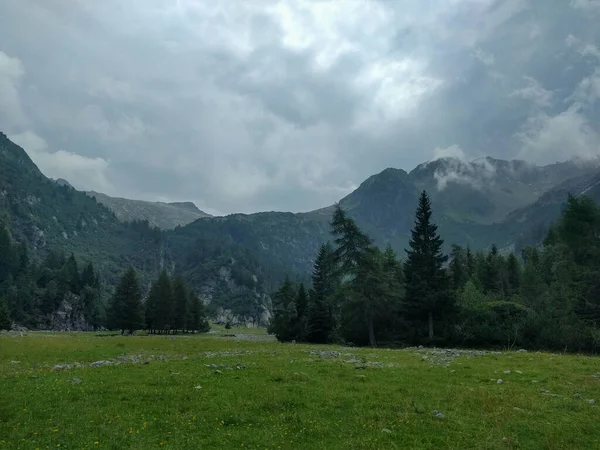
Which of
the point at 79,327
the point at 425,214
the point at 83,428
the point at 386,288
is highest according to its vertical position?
the point at 425,214

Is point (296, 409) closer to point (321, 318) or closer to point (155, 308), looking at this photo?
point (321, 318)

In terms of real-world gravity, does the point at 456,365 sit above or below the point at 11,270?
below

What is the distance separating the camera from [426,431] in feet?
42.3

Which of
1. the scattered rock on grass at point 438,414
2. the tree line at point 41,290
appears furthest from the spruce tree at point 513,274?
the tree line at point 41,290

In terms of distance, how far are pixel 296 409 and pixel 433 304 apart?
47.0 metres

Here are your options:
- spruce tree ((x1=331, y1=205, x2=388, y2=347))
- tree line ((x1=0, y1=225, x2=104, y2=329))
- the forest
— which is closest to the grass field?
spruce tree ((x1=331, y1=205, x2=388, y2=347))

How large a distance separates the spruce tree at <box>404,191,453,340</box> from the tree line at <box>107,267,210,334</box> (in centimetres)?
7830

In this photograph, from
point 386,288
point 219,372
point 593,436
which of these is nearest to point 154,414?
point 219,372

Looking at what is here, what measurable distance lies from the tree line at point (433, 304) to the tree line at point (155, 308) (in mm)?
51877

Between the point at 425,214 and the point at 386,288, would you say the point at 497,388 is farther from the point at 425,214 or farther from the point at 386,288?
the point at 425,214

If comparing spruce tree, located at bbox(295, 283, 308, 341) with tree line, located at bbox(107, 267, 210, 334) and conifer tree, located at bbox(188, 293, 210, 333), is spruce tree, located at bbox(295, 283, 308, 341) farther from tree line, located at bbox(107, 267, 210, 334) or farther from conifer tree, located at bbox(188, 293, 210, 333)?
conifer tree, located at bbox(188, 293, 210, 333)

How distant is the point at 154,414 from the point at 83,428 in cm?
228

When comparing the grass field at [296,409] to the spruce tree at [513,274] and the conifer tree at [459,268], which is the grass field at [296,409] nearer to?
the conifer tree at [459,268]

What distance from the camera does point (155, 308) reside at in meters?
125
